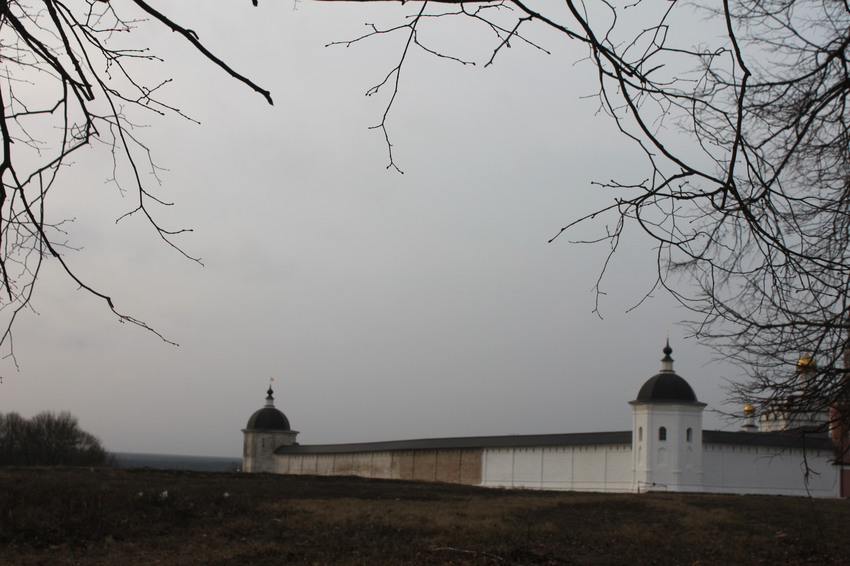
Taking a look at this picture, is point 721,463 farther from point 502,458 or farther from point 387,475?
point 387,475

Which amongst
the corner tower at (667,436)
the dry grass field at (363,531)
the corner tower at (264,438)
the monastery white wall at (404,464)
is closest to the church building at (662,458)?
the corner tower at (667,436)

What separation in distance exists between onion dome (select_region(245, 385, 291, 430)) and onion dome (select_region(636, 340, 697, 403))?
28772mm

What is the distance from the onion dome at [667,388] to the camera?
3644cm

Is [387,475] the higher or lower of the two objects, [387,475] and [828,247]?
the lower

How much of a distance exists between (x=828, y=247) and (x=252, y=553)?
8.63 metres

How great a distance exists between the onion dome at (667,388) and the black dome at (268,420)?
94.4 ft

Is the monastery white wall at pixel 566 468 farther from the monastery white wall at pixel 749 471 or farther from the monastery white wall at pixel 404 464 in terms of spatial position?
the monastery white wall at pixel 749 471

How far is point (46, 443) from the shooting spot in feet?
205

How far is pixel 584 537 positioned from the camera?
14.6m

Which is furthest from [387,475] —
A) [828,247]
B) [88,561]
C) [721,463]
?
[828,247]

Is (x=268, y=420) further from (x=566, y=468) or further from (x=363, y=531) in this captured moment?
(x=363, y=531)

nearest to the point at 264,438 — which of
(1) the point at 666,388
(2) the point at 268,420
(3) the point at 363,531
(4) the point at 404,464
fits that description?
(2) the point at 268,420

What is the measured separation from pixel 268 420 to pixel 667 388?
30.3 m

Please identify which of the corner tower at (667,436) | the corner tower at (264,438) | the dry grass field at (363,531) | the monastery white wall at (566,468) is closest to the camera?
the dry grass field at (363,531)
